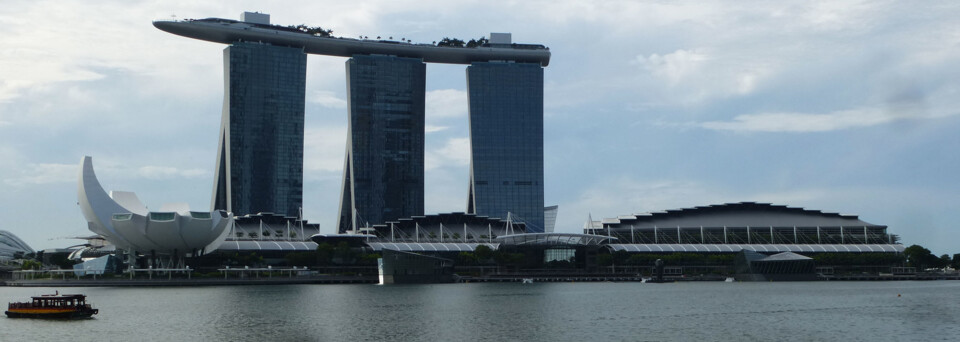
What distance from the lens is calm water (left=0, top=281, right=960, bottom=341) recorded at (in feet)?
219

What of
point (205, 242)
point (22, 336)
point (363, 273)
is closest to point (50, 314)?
point (22, 336)

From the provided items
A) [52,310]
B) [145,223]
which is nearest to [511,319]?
[52,310]

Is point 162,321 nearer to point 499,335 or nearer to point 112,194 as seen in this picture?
point 499,335

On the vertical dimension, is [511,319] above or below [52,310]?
below

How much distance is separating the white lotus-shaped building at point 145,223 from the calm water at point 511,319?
47.4 meters

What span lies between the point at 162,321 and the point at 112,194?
103 metres

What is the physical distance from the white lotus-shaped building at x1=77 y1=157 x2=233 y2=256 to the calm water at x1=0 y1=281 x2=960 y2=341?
47409 millimetres

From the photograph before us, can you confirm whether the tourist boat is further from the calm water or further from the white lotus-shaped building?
the white lotus-shaped building

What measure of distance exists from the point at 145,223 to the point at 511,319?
9769cm

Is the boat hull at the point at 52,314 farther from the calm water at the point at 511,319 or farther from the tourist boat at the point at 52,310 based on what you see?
the calm water at the point at 511,319

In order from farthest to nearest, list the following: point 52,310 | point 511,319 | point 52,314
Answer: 1. point 511,319
2. point 52,314
3. point 52,310

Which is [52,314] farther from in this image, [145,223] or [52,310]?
[145,223]

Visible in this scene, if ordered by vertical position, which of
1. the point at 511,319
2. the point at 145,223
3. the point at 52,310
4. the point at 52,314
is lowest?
the point at 511,319

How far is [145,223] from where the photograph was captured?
16200cm
